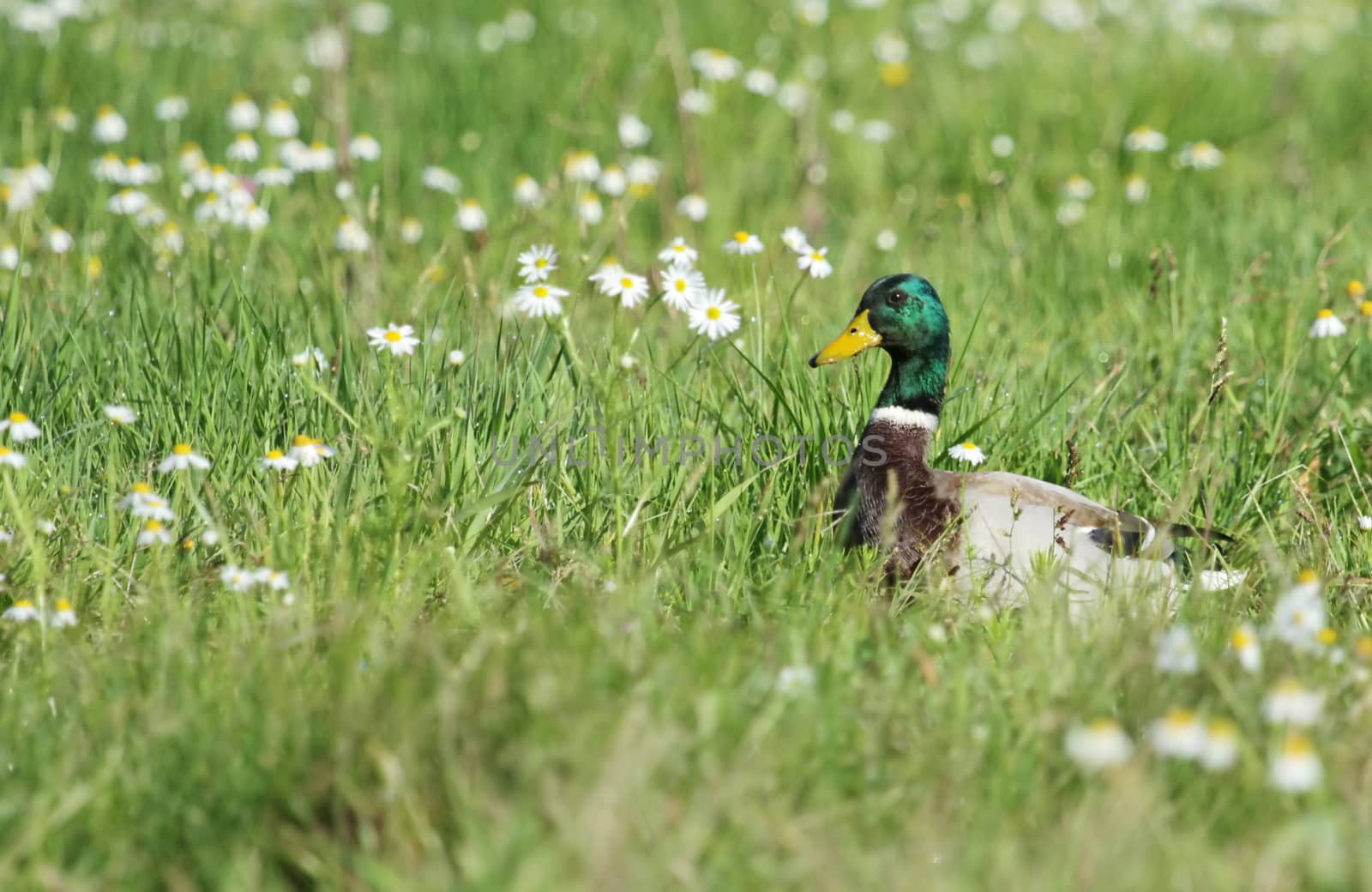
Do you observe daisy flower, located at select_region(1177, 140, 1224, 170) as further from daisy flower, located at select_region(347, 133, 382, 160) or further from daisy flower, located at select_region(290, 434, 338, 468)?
daisy flower, located at select_region(290, 434, 338, 468)

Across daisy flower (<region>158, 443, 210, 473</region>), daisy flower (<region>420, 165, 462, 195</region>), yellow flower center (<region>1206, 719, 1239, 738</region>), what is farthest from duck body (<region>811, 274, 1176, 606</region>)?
daisy flower (<region>420, 165, 462, 195</region>)

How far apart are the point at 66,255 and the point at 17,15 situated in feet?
6.16

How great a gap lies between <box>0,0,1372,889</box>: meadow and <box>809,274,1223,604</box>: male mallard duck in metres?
0.15

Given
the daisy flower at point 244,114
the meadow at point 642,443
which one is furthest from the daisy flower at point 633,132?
the daisy flower at point 244,114

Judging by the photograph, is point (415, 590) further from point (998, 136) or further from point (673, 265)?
point (998, 136)

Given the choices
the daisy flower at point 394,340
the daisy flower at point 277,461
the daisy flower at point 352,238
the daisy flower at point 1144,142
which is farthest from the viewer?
the daisy flower at point 1144,142

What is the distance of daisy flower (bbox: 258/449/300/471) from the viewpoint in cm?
323

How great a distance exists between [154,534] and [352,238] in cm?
230

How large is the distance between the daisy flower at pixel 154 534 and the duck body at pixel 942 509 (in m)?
1.33

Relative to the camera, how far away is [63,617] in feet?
9.02

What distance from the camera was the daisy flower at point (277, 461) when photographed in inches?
127

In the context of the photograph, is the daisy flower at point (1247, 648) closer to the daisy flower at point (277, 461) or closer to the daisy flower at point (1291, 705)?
the daisy flower at point (1291, 705)

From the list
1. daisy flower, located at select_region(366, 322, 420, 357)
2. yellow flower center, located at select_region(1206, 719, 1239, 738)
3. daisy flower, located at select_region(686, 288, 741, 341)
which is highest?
daisy flower, located at select_region(686, 288, 741, 341)

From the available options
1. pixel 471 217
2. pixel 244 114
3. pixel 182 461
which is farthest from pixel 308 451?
pixel 244 114
